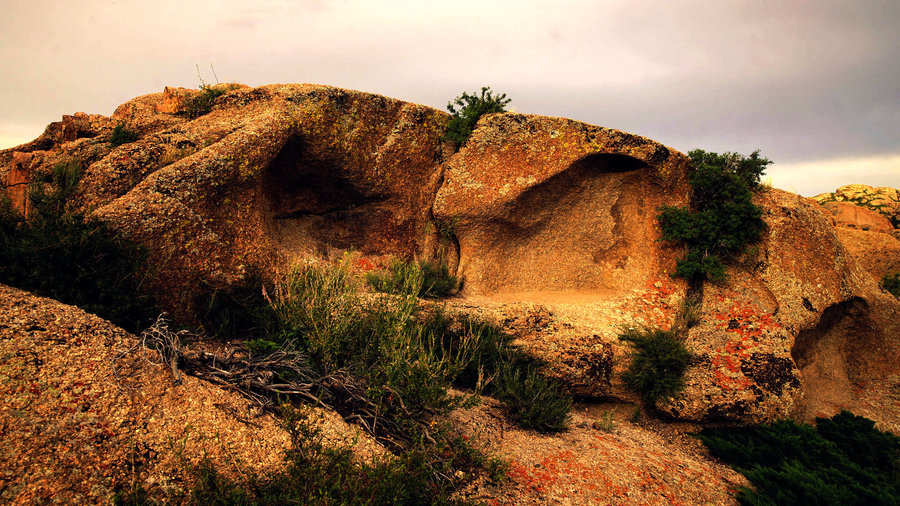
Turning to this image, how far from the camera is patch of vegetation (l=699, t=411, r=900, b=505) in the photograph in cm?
561

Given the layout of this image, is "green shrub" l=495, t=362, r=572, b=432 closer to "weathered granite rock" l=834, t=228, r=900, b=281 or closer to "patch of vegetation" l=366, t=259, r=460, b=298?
"patch of vegetation" l=366, t=259, r=460, b=298

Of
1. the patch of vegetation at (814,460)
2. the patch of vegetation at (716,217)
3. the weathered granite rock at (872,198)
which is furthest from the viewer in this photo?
the weathered granite rock at (872,198)

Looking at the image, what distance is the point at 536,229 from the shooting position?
10.9 metres

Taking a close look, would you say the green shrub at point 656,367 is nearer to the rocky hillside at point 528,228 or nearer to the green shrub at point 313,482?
the rocky hillside at point 528,228

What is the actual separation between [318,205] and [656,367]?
25.5ft

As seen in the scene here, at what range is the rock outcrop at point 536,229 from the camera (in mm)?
8125

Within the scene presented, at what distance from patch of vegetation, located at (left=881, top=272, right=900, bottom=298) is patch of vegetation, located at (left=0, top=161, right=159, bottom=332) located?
18.0 m

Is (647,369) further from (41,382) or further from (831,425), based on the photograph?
(41,382)

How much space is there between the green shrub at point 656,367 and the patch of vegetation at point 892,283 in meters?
9.25

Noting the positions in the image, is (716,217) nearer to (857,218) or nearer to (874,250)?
(874,250)

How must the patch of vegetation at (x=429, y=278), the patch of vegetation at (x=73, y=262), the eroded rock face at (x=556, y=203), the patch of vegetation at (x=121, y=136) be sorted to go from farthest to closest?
1. the eroded rock face at (x=556, y=203)
2. the patch of vegetation at (x=429, y=278)
3. the patch of vegetation at (x=121, y=136)
4. the patch of vegetation at (x=73, y=262)

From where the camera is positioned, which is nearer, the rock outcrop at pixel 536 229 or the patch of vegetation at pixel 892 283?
the rock outcrop at pixel 536 229

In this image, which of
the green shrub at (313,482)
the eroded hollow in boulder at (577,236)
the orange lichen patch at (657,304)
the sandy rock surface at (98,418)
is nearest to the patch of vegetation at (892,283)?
the orange lichen patch at (657,304)

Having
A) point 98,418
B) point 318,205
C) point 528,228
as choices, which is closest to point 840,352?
point 528,228
